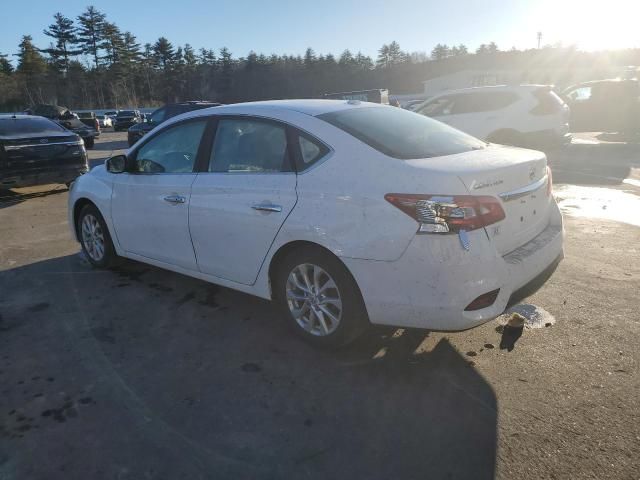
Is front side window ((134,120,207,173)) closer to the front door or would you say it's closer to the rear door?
the front door

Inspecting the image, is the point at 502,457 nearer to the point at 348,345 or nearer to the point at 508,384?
the point at 508,384

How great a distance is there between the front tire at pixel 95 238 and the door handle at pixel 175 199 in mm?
1217

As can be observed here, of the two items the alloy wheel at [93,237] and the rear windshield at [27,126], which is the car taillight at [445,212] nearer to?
the alloy wheel at [93,237]

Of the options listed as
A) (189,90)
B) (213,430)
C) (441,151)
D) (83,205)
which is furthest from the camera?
(189,90)

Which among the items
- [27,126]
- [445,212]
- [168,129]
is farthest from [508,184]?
[27,126]

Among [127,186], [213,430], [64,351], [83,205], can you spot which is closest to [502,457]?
[213,430]

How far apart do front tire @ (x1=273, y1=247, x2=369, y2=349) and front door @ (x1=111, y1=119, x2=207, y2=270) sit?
100cm

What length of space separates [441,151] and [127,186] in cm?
280

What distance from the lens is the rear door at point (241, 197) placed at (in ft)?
11.0

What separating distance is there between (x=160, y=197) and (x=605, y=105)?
20.7 metres

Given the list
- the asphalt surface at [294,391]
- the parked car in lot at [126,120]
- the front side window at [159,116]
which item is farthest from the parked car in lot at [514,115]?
the parked car in lot at [126,120]

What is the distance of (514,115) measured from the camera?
1066cm

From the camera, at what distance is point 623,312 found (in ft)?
12.4

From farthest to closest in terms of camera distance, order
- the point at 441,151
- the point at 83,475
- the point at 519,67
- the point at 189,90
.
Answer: the point at 189,90 < the point at 519,67 < the point at 441,151 < the point at 83,475
